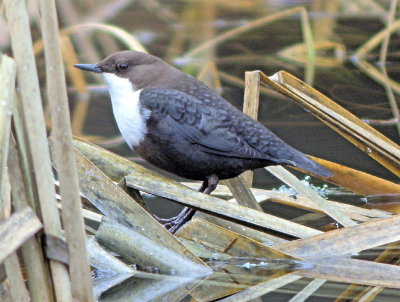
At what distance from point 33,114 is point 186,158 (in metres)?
1.73

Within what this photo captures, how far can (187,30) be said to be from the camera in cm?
928

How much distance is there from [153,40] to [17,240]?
7.28 metres

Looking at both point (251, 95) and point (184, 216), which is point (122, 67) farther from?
point (184, 216)

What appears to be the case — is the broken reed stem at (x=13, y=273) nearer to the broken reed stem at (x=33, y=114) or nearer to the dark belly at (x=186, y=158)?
the broken reed stem at (x=33, y=114)

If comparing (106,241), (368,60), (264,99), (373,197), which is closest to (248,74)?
(373,197)

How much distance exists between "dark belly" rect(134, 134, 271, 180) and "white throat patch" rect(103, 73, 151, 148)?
0.15ft

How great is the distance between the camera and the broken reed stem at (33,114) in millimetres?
2055

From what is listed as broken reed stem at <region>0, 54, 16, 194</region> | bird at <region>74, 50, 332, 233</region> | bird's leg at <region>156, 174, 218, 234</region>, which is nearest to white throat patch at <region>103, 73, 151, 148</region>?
bird at <region>74, 50, 332, 233</region>

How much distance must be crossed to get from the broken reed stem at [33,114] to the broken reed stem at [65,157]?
0.03 meters

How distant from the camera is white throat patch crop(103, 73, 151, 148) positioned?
3.77 m

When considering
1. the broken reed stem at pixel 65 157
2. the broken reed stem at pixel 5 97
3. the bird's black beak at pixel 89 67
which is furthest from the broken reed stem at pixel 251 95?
the broken reed stem at pixel 5 97

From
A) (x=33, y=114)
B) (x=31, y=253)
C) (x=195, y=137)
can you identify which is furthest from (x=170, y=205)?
(x=33, y=114)

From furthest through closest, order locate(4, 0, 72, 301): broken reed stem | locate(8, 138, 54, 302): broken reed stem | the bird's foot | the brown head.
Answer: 1. the brown head
2. the bird's foot
3. locate(8, 138, 54, 302): broken reed stem
4. locate(4, 0, 72, 301): broken reed stem

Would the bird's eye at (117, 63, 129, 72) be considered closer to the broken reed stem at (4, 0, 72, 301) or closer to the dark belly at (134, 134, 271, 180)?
the dark belly at (134, 134, 271, 180)
